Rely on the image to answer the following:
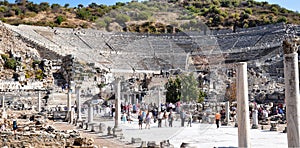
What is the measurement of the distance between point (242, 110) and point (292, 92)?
6.31ft

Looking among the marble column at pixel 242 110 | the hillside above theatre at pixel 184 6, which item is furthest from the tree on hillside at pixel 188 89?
the hillside above theatre at pixel 184 6

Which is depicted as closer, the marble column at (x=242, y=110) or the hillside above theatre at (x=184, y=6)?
the marble column at (x=242, y=110)

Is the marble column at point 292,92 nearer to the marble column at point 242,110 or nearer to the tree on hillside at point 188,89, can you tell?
the marble column at point 242,110

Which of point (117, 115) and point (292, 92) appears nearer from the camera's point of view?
point (292, 92)

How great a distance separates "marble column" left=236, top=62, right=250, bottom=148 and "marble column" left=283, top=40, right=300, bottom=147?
160 centimetres

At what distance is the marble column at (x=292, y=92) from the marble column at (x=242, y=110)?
160 cm

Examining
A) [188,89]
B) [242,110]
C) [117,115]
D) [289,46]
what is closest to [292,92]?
[289,46]

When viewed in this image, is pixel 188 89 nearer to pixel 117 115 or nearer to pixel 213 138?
pixel 213 138

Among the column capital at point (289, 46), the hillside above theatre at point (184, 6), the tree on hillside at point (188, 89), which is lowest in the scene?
the tree on hillside at point (188, 89)

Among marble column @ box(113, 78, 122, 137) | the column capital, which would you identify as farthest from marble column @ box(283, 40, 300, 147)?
marble column @ box(113, 78, 122, 137)

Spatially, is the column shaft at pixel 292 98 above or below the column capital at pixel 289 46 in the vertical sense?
below

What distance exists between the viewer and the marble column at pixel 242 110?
10.9 m

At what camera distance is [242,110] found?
1126 centimetres

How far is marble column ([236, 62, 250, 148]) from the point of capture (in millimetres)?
10914
